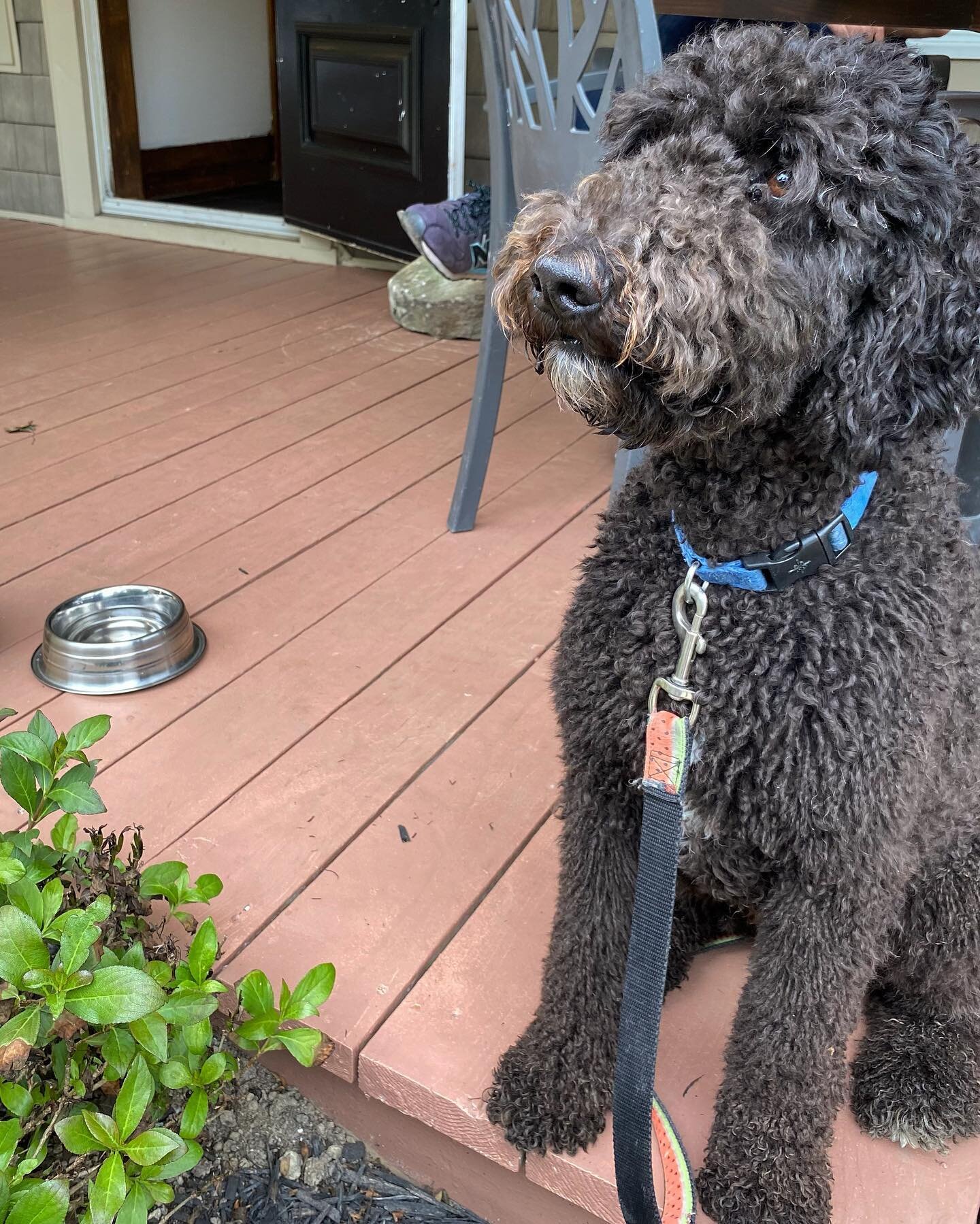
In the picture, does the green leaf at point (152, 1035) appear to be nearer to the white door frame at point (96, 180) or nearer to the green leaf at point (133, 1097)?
the green leaf at point (133, 1097)

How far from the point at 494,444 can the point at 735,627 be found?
2.17 metres

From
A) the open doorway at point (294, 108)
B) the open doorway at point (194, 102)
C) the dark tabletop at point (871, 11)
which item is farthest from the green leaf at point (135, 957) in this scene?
the open doorway at point (194, 102)

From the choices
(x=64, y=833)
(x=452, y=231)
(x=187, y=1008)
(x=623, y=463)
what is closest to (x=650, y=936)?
(x=187, y=1008)

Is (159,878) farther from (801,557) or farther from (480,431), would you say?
(480,431)

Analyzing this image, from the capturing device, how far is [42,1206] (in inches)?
38.1

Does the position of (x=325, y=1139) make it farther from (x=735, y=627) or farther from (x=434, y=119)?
(x=434, y=119)

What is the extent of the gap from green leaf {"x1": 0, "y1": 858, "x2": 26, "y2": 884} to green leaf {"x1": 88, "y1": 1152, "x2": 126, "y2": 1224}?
0.30 m

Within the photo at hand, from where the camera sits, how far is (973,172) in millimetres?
949

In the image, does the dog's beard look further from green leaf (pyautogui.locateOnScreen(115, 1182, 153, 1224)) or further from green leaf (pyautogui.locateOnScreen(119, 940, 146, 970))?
green leaf (pyautogui.locateOnScreen(115, 1182, 153, 1224))

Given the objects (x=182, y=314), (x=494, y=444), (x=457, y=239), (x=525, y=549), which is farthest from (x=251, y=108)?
(x=525, y=549)

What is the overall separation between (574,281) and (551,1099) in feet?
3.07

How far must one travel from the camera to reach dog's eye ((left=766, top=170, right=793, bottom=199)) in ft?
3.24

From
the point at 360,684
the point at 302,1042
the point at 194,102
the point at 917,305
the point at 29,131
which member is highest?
the point at 917,305

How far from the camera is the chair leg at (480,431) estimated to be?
253cm
